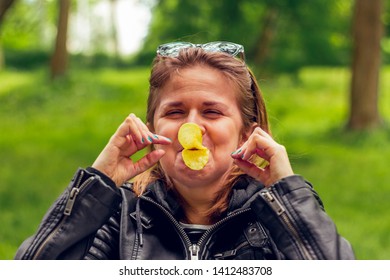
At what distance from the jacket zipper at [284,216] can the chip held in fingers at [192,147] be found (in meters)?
0.20

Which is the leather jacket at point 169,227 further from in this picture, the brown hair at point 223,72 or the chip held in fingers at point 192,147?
the chip held in fingers at point 192,147

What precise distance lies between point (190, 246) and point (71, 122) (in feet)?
30.3

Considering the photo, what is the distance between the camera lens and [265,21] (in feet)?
41.3

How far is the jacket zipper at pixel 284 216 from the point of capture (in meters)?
1.67

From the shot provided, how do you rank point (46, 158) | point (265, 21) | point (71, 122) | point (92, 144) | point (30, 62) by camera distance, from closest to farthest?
1. point (46, 158)
2. point (92, 144)
3. point (71, 122)
4. point (265, 21)
5. point (30, 62)

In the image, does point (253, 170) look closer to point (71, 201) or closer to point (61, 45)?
point (71, 201)

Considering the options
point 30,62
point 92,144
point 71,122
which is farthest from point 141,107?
point 30,62

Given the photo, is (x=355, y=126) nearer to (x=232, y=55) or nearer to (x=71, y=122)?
(x=71, y=122)

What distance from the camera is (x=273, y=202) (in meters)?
1.71

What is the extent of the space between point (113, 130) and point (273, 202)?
7.69 m

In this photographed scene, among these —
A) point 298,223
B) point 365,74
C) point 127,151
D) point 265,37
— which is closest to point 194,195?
point 127,151

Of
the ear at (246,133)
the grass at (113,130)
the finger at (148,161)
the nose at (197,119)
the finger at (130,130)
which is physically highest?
the nose at (197,119)

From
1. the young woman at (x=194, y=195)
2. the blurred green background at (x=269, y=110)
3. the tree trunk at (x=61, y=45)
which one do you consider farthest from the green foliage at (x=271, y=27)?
the young woman at (x=194, y=195)

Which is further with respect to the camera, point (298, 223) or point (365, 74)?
point (365, 74)
